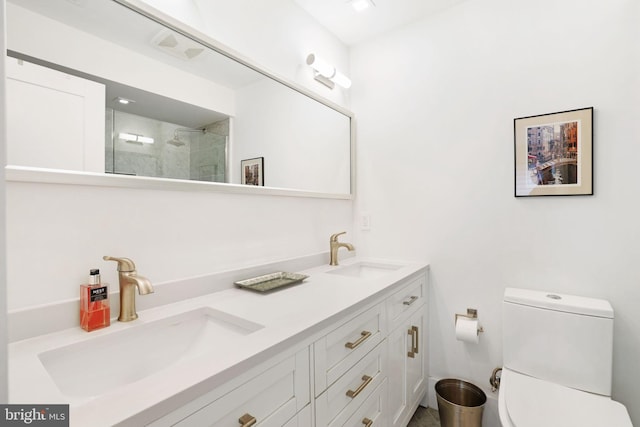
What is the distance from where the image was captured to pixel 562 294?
153 centimetres

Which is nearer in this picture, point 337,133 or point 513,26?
point 513,26

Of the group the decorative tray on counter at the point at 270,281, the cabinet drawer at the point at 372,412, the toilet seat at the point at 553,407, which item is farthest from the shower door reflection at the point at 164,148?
the toilet seat at the point at 553,407

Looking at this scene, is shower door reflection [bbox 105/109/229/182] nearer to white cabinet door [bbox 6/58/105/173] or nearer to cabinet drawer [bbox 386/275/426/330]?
white cabinet door [bbox 6/58/105/173]

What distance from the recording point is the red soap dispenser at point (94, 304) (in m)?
0.88

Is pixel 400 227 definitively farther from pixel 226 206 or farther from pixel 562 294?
pixel 226 206

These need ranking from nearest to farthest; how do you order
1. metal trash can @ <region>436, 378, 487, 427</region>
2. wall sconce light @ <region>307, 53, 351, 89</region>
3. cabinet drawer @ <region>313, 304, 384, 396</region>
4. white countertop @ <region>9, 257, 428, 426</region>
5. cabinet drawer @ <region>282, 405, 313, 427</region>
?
1. white countertop @ <region>9, 257, 428, 426</region>
2. cabinet drawer @ <region>282, 405, 313, 427</region>
3. cabinet drawer @ <region>313, 304, 384, 396</region>
4. metal trash can @ <region>436, 378, 487, 427</region>
5. wall sconce light @ <region>307, 53, 351, 89</region>

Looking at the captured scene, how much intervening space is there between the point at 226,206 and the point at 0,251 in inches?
40.1

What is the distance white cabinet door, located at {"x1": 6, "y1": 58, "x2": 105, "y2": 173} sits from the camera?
0.81m

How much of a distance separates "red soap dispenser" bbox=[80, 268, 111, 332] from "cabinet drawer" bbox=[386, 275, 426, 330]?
106 cm

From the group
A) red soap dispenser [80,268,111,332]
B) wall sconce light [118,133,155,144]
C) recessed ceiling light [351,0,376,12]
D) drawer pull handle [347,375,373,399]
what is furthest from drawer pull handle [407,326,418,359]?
recessed ceiling light [351,0,376,12]

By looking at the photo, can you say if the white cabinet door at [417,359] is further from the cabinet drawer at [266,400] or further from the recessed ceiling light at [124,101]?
the recessed ceiling light at [124,101]

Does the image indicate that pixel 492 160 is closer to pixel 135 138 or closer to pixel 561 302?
pixel 561 302

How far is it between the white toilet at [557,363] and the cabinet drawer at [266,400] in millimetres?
810

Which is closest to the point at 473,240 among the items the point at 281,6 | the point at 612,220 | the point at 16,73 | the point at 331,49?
the point at 612,220
